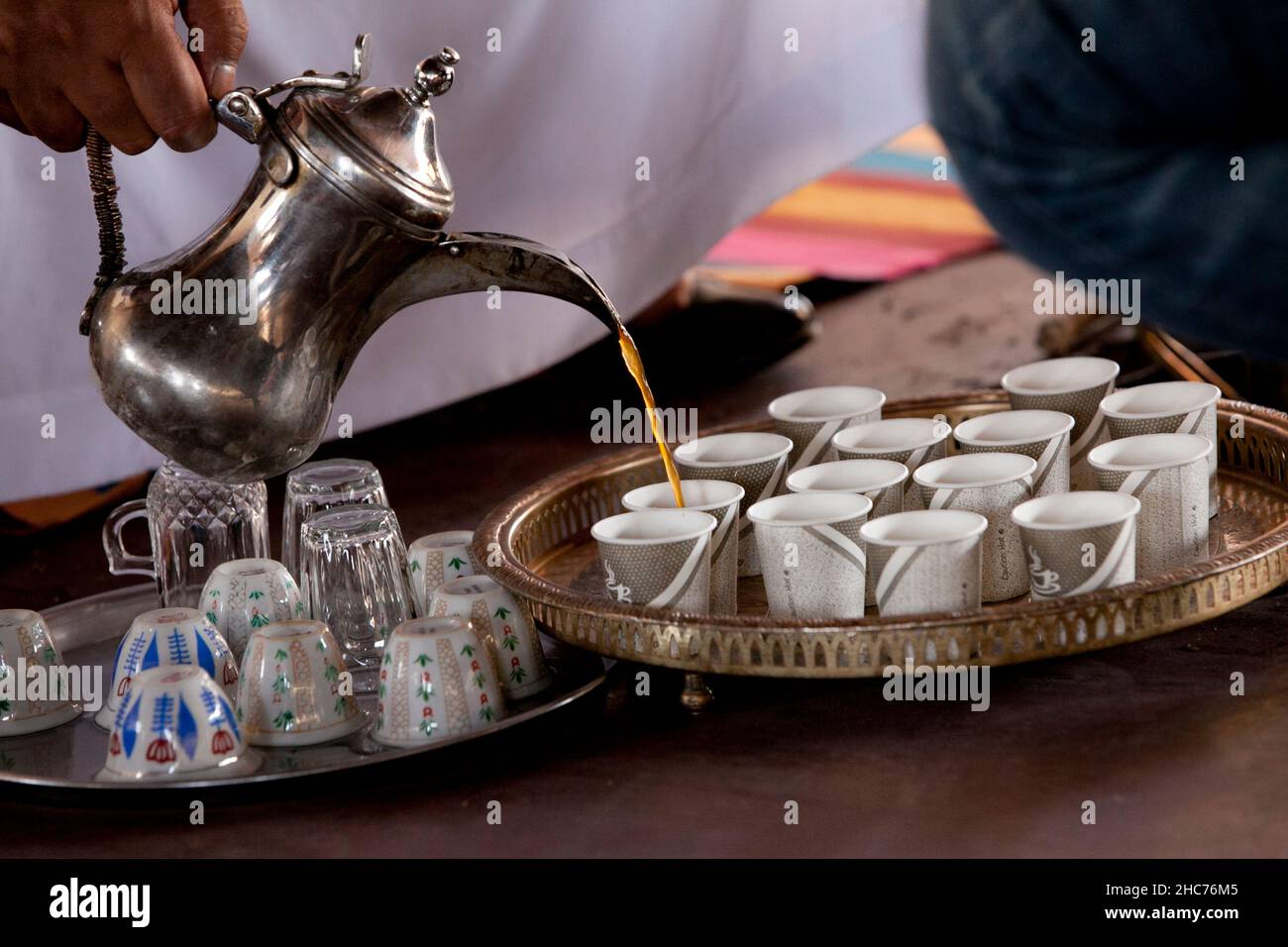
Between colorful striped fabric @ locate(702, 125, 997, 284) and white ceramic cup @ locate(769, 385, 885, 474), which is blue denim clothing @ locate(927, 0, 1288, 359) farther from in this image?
colorful striped fabric @ locate(702, 125, 997, 284)

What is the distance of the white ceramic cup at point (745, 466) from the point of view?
2.85 ft

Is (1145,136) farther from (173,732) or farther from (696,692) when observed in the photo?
(173,732)

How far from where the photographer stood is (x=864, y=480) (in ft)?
2.75

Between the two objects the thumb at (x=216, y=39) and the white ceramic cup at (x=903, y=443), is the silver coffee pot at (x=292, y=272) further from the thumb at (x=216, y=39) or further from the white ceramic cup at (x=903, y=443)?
the white ceramic cup at (x=903, y=443)

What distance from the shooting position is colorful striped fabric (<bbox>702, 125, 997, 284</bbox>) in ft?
6.24

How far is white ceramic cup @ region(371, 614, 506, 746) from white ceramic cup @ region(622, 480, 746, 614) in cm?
14

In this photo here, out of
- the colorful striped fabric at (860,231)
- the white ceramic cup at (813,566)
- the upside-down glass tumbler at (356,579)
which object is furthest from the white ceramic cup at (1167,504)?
the colorful striped fabric at (860,231)

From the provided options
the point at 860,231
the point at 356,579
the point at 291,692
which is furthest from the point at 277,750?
the point at 860,231

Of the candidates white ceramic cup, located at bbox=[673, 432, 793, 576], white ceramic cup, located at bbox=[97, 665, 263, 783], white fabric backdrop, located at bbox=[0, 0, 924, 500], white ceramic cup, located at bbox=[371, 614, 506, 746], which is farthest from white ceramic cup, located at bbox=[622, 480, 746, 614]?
white fabric backdrop, located at bbox=[0, 0, 924, 500]

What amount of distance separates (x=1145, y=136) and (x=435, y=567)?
482mm

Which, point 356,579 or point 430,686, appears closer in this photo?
point 430,686

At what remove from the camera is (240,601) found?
0.84m
